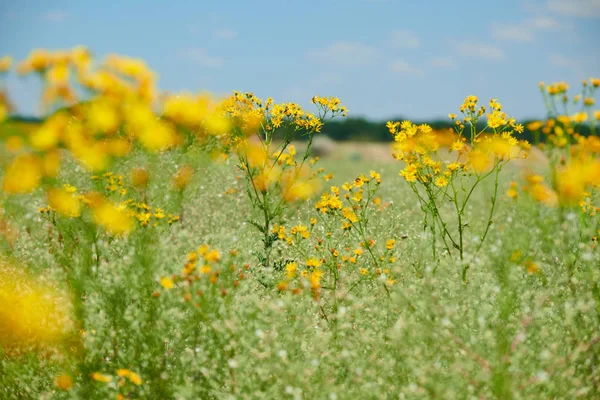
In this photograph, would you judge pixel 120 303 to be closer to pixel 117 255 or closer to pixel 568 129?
pixel 117 255

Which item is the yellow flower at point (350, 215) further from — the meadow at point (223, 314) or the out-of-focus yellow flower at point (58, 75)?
the out-of-focus yellow flower at point (58, 75)

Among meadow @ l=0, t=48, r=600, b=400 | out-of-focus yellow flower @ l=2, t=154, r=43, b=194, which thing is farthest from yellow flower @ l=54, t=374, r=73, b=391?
out-of-focus yellow flower @ l=2, t=154, r=43, b=194

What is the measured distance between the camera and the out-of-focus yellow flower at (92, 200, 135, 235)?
3.23 metres

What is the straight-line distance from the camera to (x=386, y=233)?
5.50 metres

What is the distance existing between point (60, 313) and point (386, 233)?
3.21m

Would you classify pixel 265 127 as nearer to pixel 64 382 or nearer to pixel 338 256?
pixel 338 256

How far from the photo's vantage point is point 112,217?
126 inches

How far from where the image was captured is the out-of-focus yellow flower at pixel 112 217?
10.6 feet

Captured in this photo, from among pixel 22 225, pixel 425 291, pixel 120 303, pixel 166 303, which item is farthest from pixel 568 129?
pixel 22 225

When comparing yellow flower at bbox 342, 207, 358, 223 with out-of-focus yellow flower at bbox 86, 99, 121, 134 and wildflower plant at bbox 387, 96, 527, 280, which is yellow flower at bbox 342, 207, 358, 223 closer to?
wildflower plant at bbox 387, 96, 527, 280

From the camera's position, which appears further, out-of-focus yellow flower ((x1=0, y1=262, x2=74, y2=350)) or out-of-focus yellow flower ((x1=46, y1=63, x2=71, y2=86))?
out-of-focus yellow flower ((x1=0, y1=262, x2=74, y2=350))

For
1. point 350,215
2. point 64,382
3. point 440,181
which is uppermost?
point 440,181

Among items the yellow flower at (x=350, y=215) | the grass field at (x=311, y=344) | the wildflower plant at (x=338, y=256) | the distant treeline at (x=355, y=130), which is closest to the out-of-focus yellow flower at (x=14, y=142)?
the grass field at (x=311, y=344)

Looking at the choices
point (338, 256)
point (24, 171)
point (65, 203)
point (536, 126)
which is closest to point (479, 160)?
point (536, 126)
